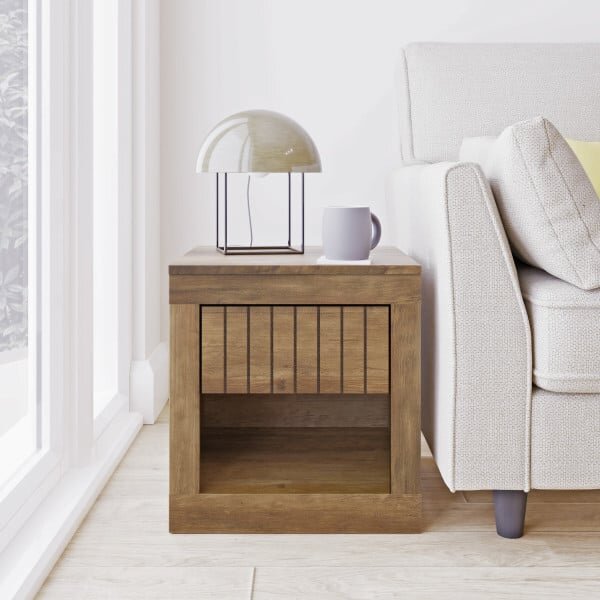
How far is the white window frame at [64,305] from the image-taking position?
150 centimetres

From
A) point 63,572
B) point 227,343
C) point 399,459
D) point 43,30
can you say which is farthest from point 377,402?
point 43,30

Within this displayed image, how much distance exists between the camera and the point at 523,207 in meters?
1.45

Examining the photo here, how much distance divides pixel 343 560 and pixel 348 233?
566 mm

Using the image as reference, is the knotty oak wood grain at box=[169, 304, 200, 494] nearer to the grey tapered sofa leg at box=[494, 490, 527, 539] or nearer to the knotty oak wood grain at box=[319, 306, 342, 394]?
the knotty oak wood grain at box=[319, 306, 342, 394]

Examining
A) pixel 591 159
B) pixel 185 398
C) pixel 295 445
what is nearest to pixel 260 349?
pixel 185 398

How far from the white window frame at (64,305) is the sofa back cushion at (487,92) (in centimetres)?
89

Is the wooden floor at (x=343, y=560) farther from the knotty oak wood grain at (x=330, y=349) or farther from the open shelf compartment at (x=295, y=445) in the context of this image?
the knotty oak wood grain at (x=330, y=349)

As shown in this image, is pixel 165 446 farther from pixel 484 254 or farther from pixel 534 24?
pixel 534 24

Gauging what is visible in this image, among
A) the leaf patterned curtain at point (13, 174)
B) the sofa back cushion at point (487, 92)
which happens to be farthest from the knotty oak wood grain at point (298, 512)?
the sofa back cushion at point (487, 92)

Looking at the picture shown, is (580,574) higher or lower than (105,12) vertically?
lower

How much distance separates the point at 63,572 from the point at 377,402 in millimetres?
864

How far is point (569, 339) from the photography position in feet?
4.62

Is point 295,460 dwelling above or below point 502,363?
below

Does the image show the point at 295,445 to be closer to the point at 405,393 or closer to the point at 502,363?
the point at 405,393
